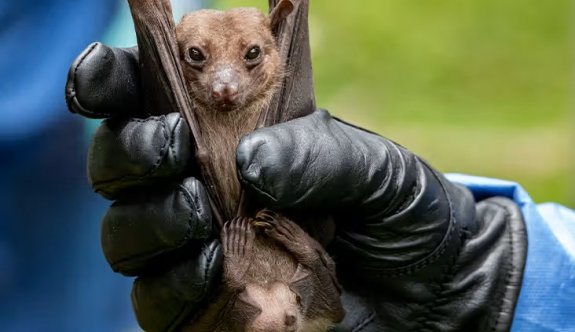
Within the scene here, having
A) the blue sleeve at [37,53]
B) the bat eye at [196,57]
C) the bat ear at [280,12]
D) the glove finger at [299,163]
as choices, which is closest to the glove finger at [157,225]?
the glove finger at [299,163]

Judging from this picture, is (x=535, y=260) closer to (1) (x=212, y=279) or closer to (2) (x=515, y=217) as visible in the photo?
(2) (x=515, y=217)

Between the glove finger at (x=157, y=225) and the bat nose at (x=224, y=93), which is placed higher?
the bat nose at (x=224, y=93)

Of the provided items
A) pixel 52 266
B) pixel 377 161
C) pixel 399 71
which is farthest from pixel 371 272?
pixel 399 71

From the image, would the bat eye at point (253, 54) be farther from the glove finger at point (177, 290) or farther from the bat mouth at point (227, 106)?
the glove finger at point (177, 290)

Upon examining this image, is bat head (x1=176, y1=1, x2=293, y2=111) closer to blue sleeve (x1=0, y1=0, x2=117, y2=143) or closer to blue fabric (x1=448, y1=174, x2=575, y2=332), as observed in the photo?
blue fabric (x1=448, y1=174, x2=575, y2=332)

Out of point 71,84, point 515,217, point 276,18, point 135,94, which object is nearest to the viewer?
point 71,84

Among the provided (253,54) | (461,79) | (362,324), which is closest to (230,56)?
(253,54)

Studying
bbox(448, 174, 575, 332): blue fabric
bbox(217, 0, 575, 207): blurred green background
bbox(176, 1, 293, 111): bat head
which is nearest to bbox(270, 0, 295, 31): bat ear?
bbox(176, 1, 293, 111): bat head
